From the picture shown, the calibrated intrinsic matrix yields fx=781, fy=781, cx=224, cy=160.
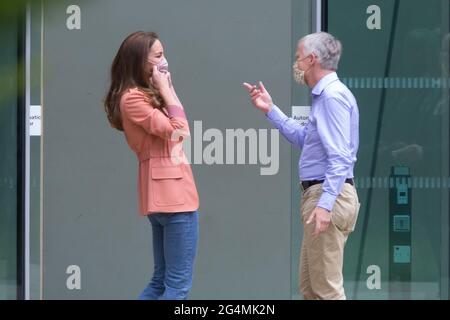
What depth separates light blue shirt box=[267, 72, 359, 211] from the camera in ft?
11.3

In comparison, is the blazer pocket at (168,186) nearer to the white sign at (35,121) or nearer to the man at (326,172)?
the man at (326,172)

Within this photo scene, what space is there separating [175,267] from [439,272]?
2.49 m

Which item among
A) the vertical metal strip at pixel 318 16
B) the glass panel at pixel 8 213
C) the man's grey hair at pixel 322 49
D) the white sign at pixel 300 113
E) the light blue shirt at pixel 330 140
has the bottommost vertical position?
the glass panel at pixel 8 213

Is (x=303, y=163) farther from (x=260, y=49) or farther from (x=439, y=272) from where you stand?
(x=439, y=272)

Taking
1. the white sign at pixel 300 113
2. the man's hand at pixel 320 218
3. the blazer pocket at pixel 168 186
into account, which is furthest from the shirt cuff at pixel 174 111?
the white sign at pixel 300 113

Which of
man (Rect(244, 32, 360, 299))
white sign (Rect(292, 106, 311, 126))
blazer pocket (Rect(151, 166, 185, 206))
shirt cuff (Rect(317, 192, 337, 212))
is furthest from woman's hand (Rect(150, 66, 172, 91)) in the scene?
white sign (Rect(292, 106, 311, 126))

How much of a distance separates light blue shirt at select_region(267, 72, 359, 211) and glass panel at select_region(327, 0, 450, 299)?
72.4 inches

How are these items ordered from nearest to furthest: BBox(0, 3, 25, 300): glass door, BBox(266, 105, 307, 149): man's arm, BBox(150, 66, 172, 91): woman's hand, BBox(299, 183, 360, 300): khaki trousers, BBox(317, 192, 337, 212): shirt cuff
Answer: BBox(317, 192, 337, 212): shirt cuff
BBox(299, 183, 360, 300): khaki trousers
BBox(150, 66, 172, 91): woman's hand
BBox(266, 105, 307, 149): man's arm
BBox(0, 3, 25, 300): glass door

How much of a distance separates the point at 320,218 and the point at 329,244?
193 mm

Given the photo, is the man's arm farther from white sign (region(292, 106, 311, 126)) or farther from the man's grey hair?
white sign (region(292, 106, 311, 126))

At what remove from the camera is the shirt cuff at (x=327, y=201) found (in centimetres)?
340

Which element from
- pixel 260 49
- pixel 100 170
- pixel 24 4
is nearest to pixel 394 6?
pixel 260 49

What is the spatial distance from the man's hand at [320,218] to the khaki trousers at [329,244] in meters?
0.06

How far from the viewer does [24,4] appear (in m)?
0.65
